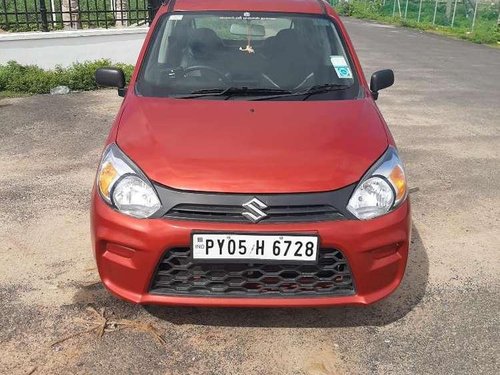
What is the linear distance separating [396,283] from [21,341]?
6.30ft

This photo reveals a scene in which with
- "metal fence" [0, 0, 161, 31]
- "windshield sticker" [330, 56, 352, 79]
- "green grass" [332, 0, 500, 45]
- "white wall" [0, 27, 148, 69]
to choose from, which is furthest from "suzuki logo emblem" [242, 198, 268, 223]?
"green grass" [332, 0, 500, 45]

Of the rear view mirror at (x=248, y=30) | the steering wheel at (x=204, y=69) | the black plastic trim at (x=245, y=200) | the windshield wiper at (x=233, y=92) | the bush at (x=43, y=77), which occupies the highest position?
the rear view mirror at (x=248, y=30)

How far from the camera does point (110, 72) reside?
396cm

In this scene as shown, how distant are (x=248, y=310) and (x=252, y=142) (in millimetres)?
954

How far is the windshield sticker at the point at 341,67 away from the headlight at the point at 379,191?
1.00 m

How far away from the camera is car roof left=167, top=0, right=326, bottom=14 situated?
398 centimetres

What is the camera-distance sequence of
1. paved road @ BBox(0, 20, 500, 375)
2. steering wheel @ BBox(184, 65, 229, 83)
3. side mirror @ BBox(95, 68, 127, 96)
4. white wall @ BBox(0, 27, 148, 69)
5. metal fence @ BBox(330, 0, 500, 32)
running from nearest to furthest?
paved road @ BBox(0, 20, 500, 375), steering wheel @ BBox(184, 65, 229, 83), side mirror @ BBox(95, 68, 127, 96), white wall @ BBox(0, 27, 148, 69), metal fence @ BBox(330, 0, 500, 32)

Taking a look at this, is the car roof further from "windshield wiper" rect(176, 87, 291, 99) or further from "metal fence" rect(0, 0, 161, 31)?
"metal fence" rect(0, 0, 161, 31)

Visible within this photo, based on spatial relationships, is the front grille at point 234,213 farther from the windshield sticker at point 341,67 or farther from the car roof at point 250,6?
the car roof at point 250,6

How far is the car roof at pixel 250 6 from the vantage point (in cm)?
398

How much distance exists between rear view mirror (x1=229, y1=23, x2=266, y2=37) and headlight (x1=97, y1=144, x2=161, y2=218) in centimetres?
149

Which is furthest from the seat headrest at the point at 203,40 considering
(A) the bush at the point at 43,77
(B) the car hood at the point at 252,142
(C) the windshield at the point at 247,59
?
(A) the bush at the point at 43,77

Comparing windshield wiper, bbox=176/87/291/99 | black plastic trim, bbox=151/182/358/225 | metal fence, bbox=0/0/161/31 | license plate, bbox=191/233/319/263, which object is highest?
windshield wiper, bbox=176/87/291/99

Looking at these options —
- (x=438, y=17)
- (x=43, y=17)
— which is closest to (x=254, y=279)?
(x=43, y=17)
